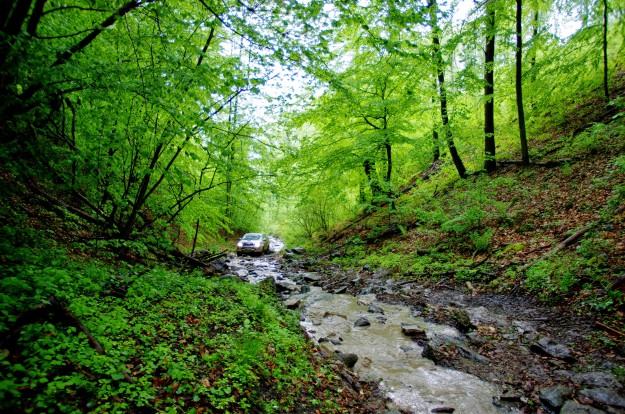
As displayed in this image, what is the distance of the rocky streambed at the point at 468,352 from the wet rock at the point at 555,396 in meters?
0.01

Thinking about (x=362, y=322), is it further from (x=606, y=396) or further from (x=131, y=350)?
(x=131, y=350)

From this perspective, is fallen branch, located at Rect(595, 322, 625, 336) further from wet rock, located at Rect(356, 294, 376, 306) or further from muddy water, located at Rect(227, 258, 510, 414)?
wet rock, located at Rect(356, 294, 376, 306)

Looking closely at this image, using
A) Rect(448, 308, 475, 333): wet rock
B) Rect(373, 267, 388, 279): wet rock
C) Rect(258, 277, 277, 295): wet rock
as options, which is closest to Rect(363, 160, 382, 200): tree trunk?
Rect(373, 267, 388, 279): wet rock

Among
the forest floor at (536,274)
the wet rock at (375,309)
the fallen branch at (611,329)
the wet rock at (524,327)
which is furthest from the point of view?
the wet rock at (375,309)

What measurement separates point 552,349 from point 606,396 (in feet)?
4.13

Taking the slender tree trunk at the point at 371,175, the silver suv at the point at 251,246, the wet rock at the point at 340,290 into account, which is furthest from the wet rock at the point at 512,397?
the silver suv at the point at 251,246

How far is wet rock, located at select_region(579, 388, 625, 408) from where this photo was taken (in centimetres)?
371

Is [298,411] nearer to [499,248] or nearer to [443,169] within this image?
[499,248]

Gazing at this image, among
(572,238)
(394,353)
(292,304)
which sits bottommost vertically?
(394,353)

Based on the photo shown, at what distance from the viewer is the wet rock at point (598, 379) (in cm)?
403

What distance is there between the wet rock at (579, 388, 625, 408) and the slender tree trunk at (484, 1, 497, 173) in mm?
10929

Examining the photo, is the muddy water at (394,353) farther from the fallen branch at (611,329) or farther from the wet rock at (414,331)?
the fallen branch at (611,329)

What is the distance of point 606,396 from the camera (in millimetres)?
3850

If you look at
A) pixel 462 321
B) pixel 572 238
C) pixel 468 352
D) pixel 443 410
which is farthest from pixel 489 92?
pixel 443 410
